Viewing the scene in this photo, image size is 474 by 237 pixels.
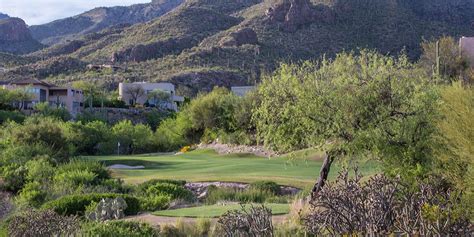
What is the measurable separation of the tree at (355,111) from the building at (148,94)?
75.0m

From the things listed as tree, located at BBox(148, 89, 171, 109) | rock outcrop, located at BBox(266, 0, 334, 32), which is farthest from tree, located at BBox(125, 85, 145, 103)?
rock outcrop, located at BBox(266, 0, 334, 32)

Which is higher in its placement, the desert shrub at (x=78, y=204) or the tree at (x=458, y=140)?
the tree at (x=458, y=140)

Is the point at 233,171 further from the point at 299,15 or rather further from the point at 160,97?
the point at 299,15

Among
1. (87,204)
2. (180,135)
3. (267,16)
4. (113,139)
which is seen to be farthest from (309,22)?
(87,204)

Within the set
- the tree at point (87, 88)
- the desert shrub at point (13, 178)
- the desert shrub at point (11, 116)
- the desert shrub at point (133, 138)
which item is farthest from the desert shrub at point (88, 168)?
the tree at point (87, 88)

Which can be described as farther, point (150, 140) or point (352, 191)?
point (150, 140)

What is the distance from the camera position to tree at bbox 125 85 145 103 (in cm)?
9494

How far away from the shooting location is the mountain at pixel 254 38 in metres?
97.2

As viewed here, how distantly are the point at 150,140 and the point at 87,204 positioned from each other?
159 feet

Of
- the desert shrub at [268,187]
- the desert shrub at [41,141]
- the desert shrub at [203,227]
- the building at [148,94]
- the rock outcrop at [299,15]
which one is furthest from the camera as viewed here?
the rock outcrop at [299,15]

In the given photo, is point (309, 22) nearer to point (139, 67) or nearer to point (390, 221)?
point (139, 67)

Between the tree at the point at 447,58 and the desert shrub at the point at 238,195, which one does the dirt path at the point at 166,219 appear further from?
the tree at the point at 447,58

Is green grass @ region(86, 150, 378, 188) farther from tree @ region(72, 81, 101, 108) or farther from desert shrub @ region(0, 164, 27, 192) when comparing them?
tree @ region(72, 81, 101, 108)

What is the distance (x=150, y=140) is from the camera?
2623 inches
